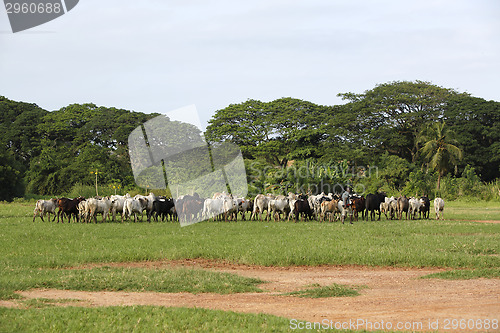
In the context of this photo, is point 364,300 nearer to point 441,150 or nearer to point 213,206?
point 213,206

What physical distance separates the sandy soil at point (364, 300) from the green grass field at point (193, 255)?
0.55m

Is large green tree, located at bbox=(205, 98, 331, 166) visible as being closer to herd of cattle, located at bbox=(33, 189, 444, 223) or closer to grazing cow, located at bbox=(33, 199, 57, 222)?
herd of cattle, located at bbox=(33, 189, 444, 223)

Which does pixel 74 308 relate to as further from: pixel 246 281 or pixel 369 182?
pixel 369 182

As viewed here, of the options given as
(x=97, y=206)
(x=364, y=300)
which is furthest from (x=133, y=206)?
(x=364, y=300)

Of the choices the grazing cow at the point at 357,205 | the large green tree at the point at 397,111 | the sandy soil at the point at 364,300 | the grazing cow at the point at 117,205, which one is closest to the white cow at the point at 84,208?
the grazing cow at the point at 117,205

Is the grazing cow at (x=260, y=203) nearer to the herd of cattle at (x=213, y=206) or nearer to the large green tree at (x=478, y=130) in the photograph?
the herd of cattle at (x=213, y=206)

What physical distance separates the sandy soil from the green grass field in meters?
0.55

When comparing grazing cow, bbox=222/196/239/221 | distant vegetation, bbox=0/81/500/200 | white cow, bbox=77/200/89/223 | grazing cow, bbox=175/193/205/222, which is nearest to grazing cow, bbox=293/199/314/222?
grazing cow, bbox=222/196/239/221

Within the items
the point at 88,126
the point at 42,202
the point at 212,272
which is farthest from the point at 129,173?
the point at 212,272

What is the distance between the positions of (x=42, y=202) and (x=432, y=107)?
4216cm

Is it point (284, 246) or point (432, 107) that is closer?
point (284, 246)

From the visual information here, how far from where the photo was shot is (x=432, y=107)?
55281 mm

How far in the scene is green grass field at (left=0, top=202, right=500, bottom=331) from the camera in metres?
8.26

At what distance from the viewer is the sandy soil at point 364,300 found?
27.0 feet
